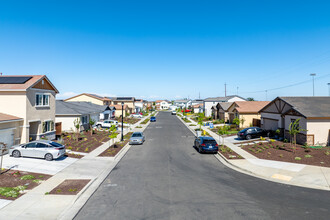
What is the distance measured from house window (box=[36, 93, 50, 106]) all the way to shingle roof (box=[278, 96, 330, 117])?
28114 mm

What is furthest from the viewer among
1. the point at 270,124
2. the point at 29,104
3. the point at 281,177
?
the point at 270,124

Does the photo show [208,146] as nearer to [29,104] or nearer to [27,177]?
[27,177]

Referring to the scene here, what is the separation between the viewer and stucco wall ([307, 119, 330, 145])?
2147cm

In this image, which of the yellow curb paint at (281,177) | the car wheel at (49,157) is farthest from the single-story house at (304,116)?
the car wheel at (49,157)

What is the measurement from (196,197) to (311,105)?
2131cm

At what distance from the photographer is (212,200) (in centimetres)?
1004

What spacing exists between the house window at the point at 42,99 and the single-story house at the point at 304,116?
28007 mm

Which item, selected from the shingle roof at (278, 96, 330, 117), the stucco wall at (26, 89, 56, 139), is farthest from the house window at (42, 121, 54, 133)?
the shingle roof at (278, 96, 330, 117)

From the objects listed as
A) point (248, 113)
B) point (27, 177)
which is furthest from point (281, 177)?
point (248, 113)

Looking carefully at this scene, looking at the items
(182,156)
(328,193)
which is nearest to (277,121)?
(182,156)

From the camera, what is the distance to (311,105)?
2439cm

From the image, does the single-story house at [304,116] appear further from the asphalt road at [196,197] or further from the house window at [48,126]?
the house window at [48,126]

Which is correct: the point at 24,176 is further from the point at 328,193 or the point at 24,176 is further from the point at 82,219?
the point at 328,193

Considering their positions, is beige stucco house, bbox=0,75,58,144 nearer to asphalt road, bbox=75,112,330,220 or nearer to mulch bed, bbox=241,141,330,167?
asphalt road, bbox=75,112,330,220
